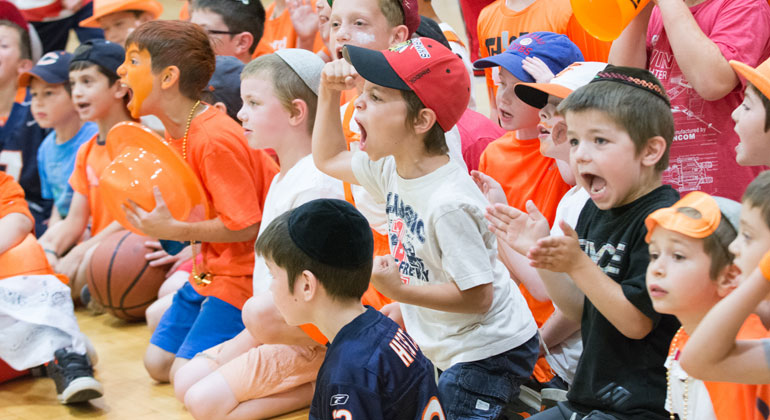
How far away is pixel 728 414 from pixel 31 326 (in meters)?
2.87

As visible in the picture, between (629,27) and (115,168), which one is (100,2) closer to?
(115,168)

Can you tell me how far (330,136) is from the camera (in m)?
2.78

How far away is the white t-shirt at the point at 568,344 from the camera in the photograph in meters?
2.50

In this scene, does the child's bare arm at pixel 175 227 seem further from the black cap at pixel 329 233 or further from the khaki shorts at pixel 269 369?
the black cap at pixel 329 233

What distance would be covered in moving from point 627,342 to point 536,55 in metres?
1.17

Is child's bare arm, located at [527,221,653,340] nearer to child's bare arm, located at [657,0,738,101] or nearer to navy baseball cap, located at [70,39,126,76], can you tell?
child's bare arm, located at [657,0,738,101]

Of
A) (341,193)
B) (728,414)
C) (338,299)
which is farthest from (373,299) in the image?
(728,414)

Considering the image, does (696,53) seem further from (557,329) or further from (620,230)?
(557,329)

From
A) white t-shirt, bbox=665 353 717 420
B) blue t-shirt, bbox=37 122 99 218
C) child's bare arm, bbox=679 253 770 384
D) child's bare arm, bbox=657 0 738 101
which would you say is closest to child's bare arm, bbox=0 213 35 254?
blue t-shirt, bbox=37 122 99 218

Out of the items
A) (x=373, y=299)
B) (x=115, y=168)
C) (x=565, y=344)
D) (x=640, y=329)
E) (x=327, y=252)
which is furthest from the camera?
(x=115, y=168)

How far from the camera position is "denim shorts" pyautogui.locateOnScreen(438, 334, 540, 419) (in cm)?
241

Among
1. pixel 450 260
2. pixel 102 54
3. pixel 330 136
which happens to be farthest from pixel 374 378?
pixel 102 54

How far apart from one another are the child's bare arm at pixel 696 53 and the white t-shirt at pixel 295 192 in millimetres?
1301

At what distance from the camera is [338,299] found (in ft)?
7.18
